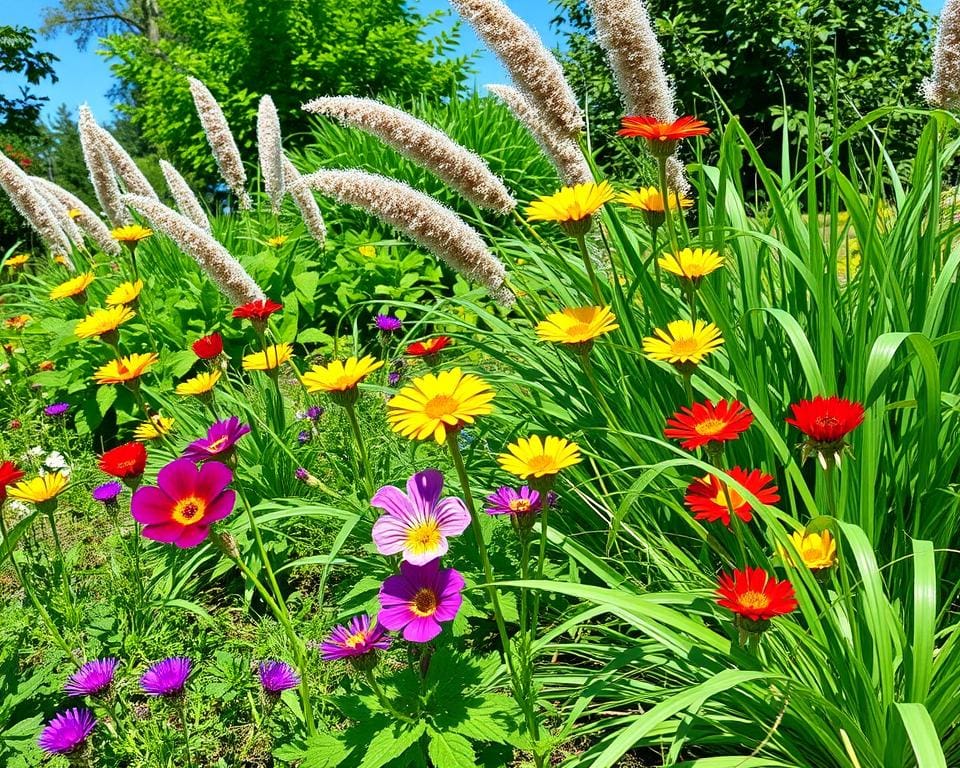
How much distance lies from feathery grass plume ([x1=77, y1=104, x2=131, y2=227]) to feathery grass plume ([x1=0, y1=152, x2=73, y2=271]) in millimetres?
287

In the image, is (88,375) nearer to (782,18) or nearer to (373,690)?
(373,690)

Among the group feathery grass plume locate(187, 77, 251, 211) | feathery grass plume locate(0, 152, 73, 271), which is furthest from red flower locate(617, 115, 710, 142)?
feathery grass plume locate(0, 152, 73, 271)

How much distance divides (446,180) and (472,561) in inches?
38.1

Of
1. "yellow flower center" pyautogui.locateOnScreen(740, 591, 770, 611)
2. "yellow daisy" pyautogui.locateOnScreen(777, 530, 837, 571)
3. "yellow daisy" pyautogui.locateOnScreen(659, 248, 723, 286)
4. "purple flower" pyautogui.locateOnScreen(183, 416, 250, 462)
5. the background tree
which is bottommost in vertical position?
"yellow daisy" pyautogui.locateOnScreen(777, 530, 837, 571)

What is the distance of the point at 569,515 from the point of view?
6.58ft

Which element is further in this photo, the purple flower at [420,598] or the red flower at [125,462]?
the red flower at [125,462]

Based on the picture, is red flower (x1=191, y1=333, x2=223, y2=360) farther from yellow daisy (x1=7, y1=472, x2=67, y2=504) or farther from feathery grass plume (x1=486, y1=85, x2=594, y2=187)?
feathery grass plume (x1=486, y1=85, x2=594, y2=187)

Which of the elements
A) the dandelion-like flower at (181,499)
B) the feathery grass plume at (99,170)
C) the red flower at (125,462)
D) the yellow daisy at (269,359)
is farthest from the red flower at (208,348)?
the feathery grass plume at (99,170)

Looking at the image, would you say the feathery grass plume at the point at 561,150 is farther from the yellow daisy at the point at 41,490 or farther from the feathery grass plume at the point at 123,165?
the feathery grass plume at the point at 123,165

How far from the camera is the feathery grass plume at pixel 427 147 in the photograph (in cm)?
183

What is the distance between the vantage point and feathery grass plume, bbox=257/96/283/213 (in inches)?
150

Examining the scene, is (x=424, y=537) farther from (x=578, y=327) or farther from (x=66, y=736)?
(x=66, y=736)

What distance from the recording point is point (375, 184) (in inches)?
72.5

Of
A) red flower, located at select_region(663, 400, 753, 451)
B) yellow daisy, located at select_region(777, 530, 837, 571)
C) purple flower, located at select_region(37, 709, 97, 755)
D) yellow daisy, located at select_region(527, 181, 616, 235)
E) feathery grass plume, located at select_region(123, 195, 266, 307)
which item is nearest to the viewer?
red flower, located at select_region(663, 400, 753, 451)
